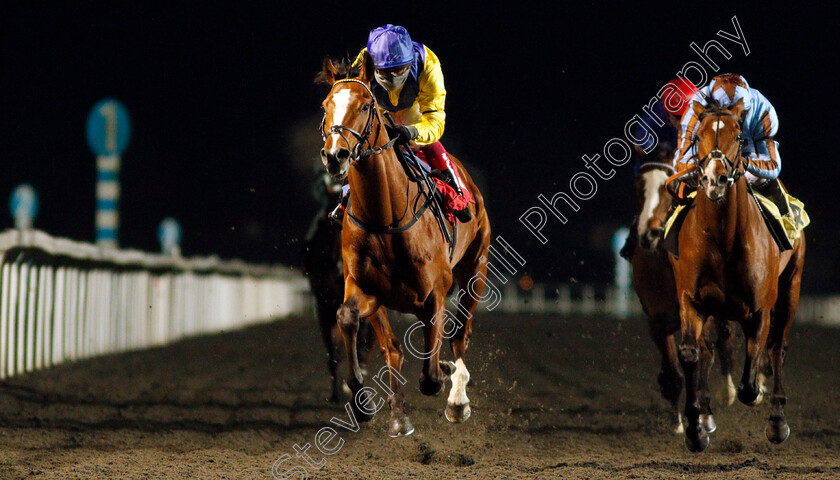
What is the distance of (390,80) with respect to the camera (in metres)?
5.19

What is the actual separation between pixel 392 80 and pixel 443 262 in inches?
41.5

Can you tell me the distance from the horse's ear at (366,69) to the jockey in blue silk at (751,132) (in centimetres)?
189

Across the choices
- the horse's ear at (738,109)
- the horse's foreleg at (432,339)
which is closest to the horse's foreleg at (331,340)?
the horse's foreleg at (432,339)

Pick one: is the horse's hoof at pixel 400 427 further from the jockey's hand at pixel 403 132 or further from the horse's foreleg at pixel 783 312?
the horse's foreleg at pixel 783 312

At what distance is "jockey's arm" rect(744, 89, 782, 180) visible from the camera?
18.5 feet

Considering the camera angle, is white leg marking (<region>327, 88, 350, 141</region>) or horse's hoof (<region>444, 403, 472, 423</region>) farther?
horse's hoof (<region>444, 403, 472, 423</region>)

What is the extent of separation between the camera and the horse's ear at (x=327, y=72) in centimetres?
Answer: 466

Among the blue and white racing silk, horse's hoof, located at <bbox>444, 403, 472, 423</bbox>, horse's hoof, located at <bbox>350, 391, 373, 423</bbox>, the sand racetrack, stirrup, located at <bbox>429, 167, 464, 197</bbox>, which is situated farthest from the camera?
stirrup, located at <bbox>429, 167, 464, 197</bbox>

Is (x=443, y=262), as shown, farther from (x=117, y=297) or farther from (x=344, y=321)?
(x=117, y=297)

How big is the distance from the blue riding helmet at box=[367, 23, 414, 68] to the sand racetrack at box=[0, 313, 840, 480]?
2.21 meters

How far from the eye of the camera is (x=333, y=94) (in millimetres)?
4445

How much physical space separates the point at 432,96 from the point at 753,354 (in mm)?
2339

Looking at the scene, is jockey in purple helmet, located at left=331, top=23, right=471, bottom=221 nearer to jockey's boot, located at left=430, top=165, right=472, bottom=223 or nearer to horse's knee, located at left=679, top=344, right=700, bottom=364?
jockey's boot, located at left=430, top=165, right=472, bottom=223

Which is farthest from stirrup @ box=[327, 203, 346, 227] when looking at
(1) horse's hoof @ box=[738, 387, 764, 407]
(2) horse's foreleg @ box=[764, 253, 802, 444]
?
(2) horse's foreleg @ box=[764, 253, 802, 444]
